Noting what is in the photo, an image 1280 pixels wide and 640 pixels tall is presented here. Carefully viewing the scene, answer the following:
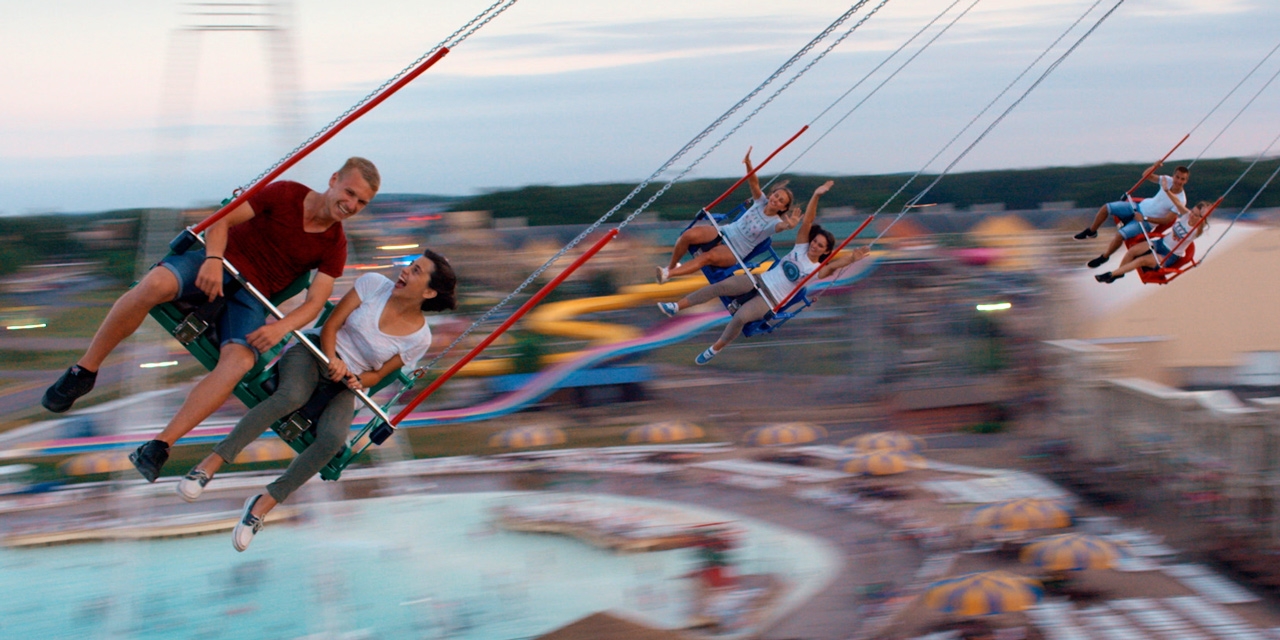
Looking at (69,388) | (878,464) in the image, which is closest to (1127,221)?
(878,464)

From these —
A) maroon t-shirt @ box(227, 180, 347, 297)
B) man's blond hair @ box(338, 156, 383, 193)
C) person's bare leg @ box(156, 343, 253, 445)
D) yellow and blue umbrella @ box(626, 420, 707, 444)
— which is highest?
man's blond hair @ box(338, 156, 383, 193)

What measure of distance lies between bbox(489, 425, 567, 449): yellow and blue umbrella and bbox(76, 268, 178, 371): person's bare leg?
1868 cm

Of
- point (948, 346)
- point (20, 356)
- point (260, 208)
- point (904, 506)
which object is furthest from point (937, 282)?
point (20, 356)

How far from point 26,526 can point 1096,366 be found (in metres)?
19.3

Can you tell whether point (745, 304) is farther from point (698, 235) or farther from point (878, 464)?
point (878, 464)

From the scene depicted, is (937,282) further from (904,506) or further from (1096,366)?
(904,506)

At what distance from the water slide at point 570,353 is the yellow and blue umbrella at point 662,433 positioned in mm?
2394

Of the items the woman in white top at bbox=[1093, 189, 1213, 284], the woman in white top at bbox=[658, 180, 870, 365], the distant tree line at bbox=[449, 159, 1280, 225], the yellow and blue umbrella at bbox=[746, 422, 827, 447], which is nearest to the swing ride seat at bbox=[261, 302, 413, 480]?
the woman in white top at bbox=[658, 180, 870, 365]

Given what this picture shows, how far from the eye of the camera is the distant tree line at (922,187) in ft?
123

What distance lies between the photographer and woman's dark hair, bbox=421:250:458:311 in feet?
19.7

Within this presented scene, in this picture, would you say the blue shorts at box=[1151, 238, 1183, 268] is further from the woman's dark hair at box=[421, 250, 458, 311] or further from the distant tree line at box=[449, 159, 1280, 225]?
the distant tree line at box=[449, 159, 1280, 225]

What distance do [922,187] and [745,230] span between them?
34837 mm

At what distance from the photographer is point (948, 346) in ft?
90.5

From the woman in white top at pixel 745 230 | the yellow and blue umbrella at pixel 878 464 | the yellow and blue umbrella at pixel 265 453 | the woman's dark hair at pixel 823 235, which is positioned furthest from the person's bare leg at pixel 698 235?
the yellow and blue umbrella at pixel 265 453
